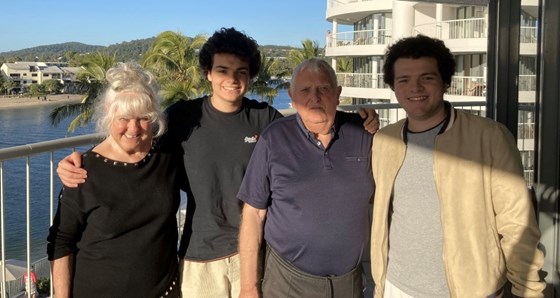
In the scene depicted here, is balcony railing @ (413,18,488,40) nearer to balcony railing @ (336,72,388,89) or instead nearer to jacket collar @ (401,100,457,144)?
balcony railing @ (336,72,388,89)

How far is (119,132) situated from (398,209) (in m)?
1.07

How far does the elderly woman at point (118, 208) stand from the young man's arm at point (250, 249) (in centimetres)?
32

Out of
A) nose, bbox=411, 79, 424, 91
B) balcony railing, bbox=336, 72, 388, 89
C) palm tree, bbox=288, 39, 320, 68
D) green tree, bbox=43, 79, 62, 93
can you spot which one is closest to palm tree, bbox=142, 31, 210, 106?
balcony railing, bbox=336, 72, 388, 89

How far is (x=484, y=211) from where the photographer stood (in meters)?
1.75

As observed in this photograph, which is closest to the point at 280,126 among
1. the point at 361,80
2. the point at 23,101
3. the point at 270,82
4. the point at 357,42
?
the point at 361,80

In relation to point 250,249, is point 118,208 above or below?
above

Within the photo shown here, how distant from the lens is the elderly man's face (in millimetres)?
2086

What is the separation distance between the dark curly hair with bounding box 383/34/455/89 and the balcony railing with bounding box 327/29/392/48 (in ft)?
110

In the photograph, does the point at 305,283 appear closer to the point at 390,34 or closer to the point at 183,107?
the point at 183,107

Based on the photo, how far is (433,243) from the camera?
6.07ft

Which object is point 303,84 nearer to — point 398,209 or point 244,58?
point 244,58

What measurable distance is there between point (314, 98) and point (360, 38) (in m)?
35.6

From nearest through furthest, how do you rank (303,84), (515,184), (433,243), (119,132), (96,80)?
1. (515,184)
2. (433,243)
3. (119,132)
4. (303,84)
5. (96,80)

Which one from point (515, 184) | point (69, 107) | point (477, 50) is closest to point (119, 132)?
point (515, 184)
